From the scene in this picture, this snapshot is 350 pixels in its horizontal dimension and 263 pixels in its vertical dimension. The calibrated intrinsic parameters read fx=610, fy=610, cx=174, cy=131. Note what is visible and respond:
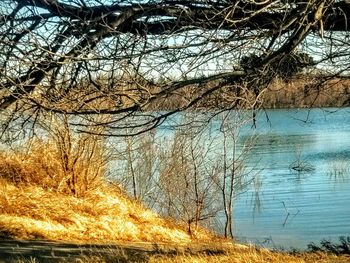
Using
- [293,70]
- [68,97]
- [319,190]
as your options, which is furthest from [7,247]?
[319,190]

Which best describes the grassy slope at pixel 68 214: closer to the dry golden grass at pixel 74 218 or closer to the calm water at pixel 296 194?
the dry golden grass at pixel 74 218

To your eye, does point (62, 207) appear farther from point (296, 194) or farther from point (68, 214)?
point (296, 194)

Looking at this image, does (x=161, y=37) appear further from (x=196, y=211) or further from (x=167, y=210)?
(x=167, y=210)

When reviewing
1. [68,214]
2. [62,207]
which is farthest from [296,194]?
[68,214]

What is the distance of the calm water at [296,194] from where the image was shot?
1844 cm

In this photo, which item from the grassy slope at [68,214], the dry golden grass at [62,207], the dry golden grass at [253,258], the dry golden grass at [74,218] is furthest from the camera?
the dry golden grass at [62,207]

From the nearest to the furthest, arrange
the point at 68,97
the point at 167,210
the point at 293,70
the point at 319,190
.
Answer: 1. the point at 68,97
2. the point at 293,70
3. the point at 167,210
4. the point at 319,190

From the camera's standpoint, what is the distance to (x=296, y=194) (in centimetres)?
2394

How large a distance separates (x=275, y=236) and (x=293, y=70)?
10909 millimetres

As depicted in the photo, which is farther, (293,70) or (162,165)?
(162,165)

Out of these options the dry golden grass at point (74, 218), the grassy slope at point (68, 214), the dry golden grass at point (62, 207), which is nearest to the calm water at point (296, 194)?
the grassy slope at point (68, 214)

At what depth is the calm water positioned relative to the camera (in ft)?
60.5

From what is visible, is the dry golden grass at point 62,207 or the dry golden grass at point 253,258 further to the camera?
the dry golden grass at point 62,207

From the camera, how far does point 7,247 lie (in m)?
9.79
